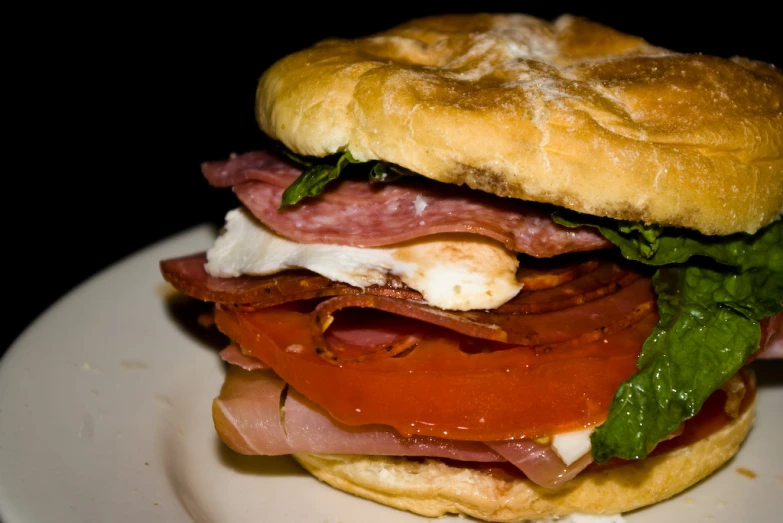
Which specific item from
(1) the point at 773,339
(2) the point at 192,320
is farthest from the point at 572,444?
(2) the point at 192,320

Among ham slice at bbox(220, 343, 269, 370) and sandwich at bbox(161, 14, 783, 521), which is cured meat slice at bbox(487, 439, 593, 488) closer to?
sandwich at bbox(161, 14, 783, 521)

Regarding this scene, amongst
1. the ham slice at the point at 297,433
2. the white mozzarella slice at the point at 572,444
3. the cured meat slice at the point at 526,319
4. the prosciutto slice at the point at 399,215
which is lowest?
the ham slice at the point at 297,433

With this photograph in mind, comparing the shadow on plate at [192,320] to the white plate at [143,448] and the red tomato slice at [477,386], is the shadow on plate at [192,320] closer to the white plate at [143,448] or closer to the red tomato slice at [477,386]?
the white plate at [143,448]

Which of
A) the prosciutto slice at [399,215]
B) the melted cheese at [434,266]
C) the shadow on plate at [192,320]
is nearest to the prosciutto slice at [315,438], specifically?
the melted cheese at [434,266]

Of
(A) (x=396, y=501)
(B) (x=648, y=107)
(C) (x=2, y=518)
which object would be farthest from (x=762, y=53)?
(C) (x=2, y=518)

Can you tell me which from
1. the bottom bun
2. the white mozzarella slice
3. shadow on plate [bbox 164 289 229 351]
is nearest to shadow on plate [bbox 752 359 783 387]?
the bottom bun

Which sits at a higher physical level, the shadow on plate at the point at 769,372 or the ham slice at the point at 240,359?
the ham slice at the point at 240,359

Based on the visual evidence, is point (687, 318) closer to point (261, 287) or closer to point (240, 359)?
point (261, 287)

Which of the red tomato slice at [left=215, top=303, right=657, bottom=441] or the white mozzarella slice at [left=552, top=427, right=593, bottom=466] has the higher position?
the red tomato slice at [left=215, top=303, right=657, bottom=441]
